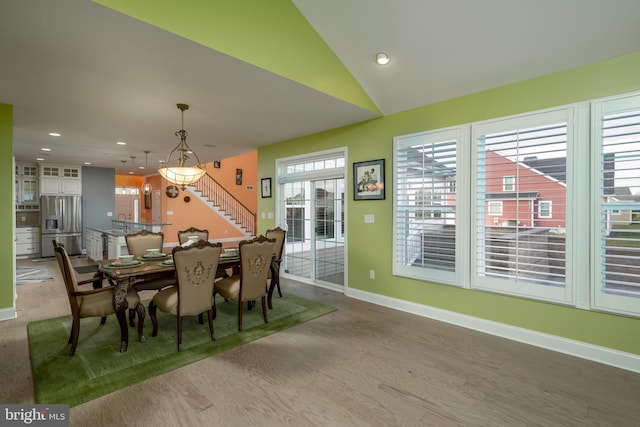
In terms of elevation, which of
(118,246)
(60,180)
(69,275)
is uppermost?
(60,180)

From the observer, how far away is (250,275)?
343cm

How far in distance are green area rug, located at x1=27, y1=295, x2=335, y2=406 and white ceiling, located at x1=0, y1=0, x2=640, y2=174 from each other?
8.64 ft

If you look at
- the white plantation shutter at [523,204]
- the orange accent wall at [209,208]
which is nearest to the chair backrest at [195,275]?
the white plantation shutter at [523,204]

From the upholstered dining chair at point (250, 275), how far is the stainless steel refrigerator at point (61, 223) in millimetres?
7232

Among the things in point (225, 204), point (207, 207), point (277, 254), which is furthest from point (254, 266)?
point (225, 204)

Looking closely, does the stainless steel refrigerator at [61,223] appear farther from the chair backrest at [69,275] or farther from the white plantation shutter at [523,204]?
the white plantation shutter at [523,204]

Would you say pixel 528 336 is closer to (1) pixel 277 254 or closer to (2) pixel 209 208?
(1) pixel 277 254

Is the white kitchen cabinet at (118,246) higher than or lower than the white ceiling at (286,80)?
lower

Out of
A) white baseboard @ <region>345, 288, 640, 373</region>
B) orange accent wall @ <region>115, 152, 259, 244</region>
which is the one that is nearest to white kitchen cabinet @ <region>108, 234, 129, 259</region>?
orange accent wall @ <region>115, 152, 259, 244</region>

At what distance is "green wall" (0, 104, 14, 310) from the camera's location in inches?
142

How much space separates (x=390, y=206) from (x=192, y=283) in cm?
270

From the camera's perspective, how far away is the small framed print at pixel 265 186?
616cm

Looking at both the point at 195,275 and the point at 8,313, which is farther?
the point at 8,313

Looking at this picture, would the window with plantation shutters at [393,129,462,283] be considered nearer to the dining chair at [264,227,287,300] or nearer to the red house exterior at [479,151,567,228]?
the red house exterior at [479,151,567,228]
